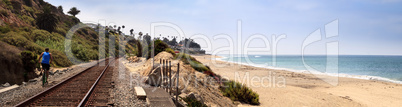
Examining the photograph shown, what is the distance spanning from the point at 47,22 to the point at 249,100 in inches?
1639

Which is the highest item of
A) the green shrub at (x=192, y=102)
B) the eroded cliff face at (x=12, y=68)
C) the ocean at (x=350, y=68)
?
the eroded cliff face at (x=12, y=68)

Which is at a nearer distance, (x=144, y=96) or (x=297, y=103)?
(x=144, y=96)

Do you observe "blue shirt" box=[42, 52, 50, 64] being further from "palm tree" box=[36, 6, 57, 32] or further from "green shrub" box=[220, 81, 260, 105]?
"palm tree" box=[36, 6, 57, 32]

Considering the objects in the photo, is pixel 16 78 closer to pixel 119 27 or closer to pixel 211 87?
pixel 211 87

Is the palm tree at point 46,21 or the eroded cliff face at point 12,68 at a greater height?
the palm tree at point 46,21

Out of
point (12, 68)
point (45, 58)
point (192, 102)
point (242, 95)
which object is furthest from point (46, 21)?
point (192, 102)

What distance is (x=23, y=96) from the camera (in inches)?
275

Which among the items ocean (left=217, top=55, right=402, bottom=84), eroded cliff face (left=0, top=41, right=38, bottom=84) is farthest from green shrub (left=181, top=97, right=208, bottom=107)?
ocean (left=217, top=55, right=402, bottom=84)

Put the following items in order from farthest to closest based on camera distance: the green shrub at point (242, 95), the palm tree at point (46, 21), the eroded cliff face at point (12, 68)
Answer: the palm tree at point (46, 21) < the green shrub at point (242, 95) < the eroded cliff face at point (12, 68)

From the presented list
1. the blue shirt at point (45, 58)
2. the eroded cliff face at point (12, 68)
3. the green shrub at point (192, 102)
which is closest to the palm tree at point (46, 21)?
the eroded cliff face at point (12, 68)

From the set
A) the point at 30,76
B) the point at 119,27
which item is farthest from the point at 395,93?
the point at 119,27

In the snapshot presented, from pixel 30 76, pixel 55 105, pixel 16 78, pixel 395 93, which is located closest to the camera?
pixel 55 105

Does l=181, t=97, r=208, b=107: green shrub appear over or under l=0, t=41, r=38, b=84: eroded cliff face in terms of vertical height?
under

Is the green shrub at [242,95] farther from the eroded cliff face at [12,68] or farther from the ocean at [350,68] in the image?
the ocean at [350,68]
